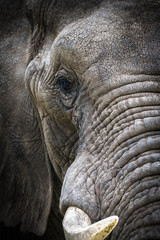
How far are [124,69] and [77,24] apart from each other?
45 cm

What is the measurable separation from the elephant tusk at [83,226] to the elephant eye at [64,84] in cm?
70

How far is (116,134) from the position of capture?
7.27ft

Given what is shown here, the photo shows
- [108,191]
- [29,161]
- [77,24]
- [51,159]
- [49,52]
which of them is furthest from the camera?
[29,161]

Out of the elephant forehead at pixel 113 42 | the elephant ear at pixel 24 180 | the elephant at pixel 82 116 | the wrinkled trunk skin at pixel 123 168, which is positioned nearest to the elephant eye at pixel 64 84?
the elephant at pixel 82 116

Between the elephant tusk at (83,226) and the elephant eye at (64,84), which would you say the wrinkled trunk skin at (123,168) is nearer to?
the elephant tusk at (83,226)

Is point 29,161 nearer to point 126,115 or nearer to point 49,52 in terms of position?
point 49,52

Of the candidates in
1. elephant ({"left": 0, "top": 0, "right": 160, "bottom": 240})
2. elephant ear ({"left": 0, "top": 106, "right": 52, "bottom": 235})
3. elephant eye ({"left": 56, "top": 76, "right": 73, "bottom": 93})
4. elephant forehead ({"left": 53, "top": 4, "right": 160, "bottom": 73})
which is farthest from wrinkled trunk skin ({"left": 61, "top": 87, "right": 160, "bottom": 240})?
elephant ear ({"left": 0, "top": 106, "right": 52, "bottom": 235})

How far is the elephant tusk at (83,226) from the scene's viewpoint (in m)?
1.82

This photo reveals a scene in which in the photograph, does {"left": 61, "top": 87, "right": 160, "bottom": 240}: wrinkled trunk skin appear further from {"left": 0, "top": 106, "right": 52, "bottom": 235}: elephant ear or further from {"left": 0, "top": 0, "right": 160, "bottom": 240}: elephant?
{"left": 0, "top": 106, "right": 52, "bottom": 235}: elephant ear

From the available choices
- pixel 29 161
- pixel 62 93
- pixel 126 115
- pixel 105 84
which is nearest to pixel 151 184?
pixel 126 115

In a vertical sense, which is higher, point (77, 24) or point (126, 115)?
point (77, 24)

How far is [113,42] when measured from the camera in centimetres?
239

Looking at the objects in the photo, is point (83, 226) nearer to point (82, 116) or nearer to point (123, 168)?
point (123, 168)

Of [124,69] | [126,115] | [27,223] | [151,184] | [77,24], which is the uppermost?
[77,24]
